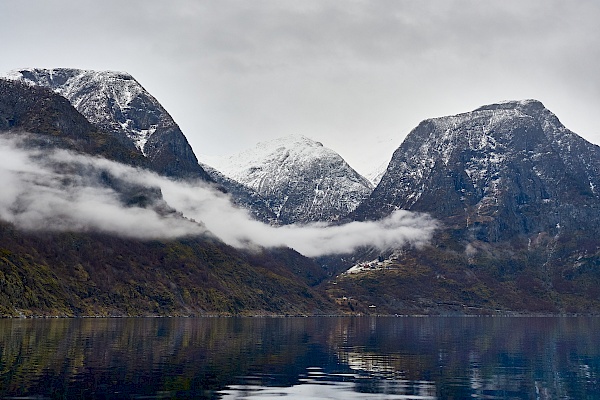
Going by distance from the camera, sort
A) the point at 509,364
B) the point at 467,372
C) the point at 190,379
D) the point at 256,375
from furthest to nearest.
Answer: the point at 509,364, the point at 467,372, the point at 256,375, the point at 190,379

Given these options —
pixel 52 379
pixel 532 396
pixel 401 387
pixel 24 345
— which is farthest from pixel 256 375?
pixel 24 345

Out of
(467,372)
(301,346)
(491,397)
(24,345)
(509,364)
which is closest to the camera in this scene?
(491,397)

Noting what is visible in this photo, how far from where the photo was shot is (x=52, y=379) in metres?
98.1

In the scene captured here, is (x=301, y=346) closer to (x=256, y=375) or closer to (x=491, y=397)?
(x=256, y=375)

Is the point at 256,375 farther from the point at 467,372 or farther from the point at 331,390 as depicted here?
the point at 467,372

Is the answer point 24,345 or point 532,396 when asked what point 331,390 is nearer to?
point 532,396

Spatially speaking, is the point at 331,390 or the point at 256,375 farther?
the point at 256,375

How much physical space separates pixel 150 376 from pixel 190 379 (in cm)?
618

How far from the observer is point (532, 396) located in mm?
99438

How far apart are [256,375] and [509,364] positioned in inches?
2225

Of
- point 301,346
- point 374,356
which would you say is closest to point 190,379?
point 374,356

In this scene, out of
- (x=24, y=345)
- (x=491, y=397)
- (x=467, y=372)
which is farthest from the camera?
(x=24, y=345)

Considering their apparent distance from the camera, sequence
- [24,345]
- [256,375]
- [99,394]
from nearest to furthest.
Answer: [99,394], [256,375], [24,345]

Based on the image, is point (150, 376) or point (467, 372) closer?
point (150, 376)
